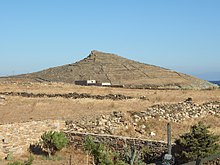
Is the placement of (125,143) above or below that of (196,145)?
below

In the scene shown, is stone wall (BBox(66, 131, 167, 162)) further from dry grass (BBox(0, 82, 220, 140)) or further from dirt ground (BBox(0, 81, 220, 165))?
dry grass (BBox(0, 82, 220, 140))

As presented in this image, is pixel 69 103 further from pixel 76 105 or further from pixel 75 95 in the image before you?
pixel 75 95

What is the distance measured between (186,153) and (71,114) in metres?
7.76

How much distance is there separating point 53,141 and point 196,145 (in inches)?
203

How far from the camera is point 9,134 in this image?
12820 mm

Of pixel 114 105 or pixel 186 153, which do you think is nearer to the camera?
pixel 186 153

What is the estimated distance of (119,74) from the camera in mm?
37344

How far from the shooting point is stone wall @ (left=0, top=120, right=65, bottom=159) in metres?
12.6

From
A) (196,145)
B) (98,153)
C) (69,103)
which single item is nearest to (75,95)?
(69,103)

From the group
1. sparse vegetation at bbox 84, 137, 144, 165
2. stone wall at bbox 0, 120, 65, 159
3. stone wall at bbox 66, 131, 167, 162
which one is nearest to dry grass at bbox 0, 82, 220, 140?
stone wall at bbox 66, 131, 167, 162

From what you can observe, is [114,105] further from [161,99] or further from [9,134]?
[9,134]

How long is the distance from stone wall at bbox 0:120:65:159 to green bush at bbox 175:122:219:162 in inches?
215

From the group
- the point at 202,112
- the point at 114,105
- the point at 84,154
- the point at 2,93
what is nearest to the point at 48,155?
the point at 84,154

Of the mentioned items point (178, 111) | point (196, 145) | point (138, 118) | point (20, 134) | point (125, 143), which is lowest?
point (125, 143)
